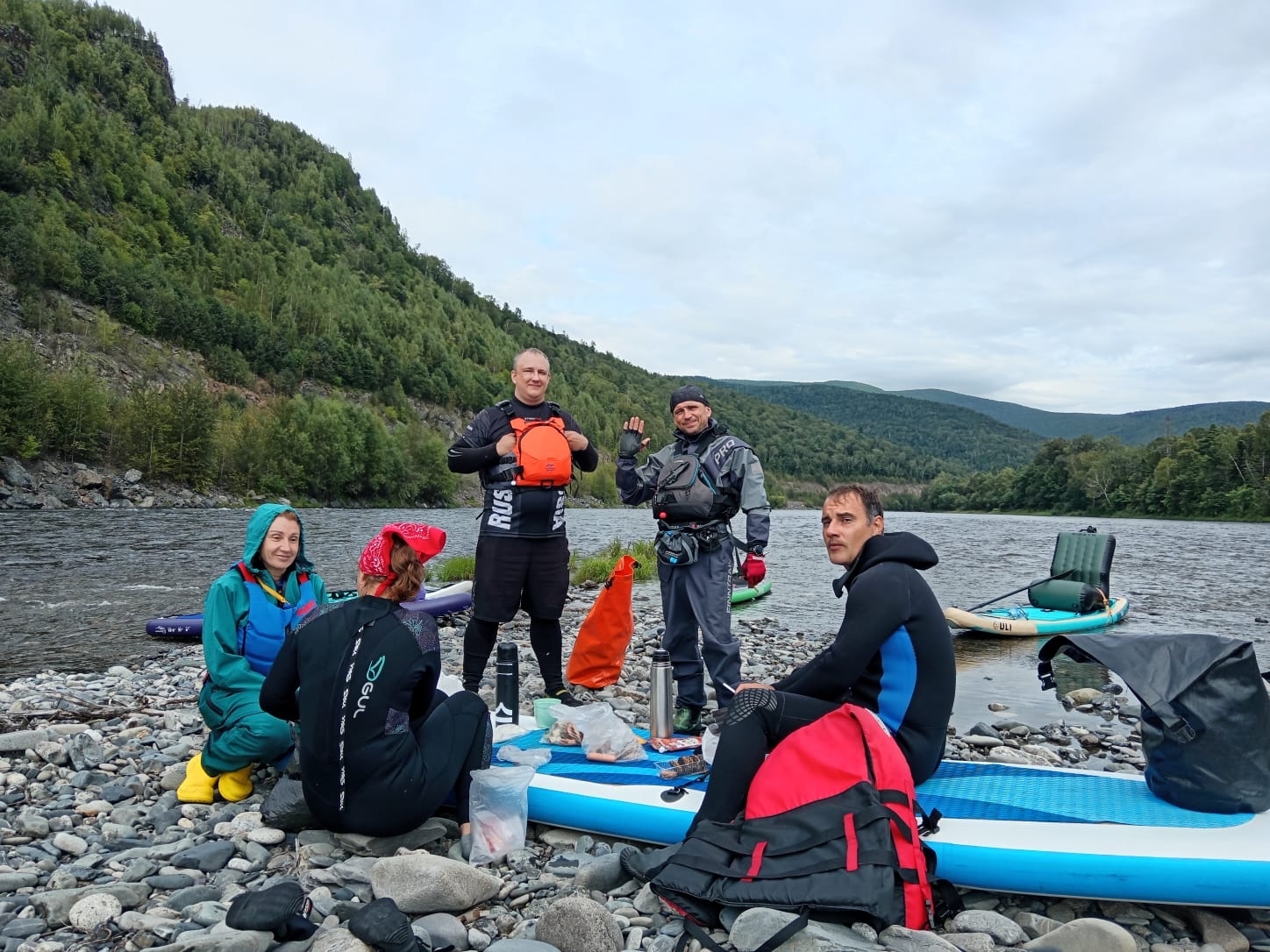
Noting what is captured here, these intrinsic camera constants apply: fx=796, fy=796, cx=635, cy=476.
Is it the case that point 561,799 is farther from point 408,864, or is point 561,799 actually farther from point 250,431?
point 250,431

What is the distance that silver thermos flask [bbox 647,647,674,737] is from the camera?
203 inches

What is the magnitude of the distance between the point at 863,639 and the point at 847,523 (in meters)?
0.60

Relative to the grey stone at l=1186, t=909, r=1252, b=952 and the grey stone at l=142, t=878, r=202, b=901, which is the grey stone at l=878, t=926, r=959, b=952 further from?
the grey stone at l=142, t=878, r=202, b=901

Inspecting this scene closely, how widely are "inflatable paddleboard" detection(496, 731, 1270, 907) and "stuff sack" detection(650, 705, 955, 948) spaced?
1.15 feet

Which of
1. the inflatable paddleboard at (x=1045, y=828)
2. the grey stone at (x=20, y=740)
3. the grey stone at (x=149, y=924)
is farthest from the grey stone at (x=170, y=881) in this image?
the grey stone at (x=20, y=740)

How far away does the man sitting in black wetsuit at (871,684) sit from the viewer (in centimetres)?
345

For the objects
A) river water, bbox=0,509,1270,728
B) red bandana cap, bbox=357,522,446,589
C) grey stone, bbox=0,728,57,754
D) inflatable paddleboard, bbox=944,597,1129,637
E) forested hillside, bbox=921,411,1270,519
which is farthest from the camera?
forested hillside, bbox=921,411,1270,519

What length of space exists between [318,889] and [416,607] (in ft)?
23.5

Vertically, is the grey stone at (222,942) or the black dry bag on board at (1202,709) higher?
the black dry bag on board at (1202,709)

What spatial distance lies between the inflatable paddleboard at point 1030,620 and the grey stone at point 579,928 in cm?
1057

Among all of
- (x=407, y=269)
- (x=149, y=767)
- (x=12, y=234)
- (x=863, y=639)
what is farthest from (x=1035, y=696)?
(x=407, y=269)

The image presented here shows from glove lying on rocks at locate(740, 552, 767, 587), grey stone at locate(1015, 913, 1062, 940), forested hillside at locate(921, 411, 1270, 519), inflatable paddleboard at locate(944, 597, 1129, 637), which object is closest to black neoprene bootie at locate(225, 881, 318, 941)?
grey stone at locate(1015, 913, 1062, 940)

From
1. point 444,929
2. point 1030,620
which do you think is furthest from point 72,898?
point 1030,620

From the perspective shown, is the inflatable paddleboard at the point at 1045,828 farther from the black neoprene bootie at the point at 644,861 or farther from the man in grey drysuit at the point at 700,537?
the man in grey drysuit at the point at 700,537
